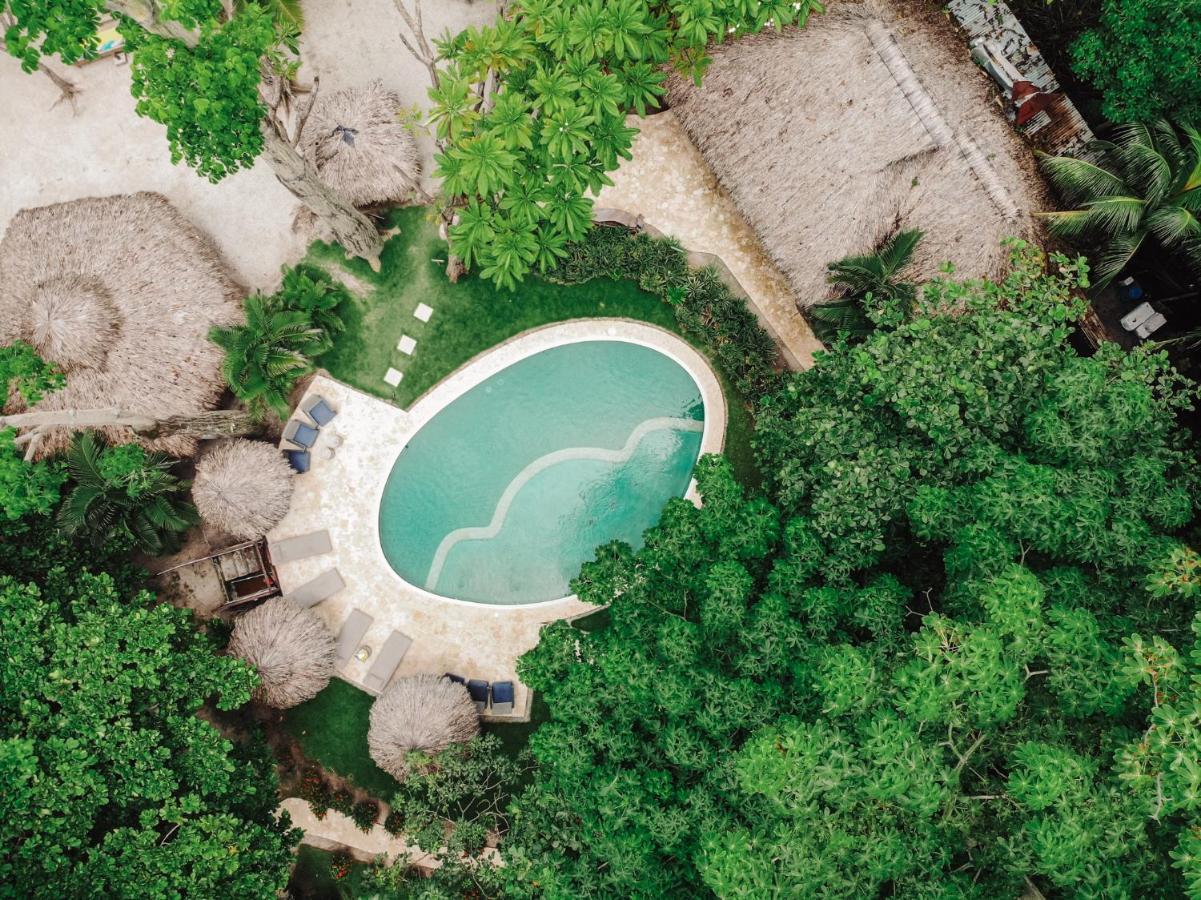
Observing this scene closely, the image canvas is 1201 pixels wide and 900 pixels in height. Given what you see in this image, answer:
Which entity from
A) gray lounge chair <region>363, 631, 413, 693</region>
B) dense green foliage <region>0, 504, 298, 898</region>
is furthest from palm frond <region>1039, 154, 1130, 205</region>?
dense green foliage <region>0, 504, 298, 898</region>

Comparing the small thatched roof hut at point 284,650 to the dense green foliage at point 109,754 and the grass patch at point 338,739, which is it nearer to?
the grass patch at point 338,739

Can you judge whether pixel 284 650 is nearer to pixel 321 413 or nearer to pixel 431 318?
pixel 321 413

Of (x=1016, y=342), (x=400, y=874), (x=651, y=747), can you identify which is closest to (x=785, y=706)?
(x=651, y=747)

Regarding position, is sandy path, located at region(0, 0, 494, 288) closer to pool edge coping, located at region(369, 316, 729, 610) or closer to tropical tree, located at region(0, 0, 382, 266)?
pool edge coping, located at region(369, 316, 729, 610)

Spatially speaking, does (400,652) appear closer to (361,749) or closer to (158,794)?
(361,749)

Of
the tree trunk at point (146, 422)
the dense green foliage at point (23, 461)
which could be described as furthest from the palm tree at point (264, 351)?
the dense green foliage at point (23, 461)

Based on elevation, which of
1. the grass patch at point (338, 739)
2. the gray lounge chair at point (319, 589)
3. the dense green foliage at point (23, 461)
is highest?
the dense green foliage at point (23, 461)
